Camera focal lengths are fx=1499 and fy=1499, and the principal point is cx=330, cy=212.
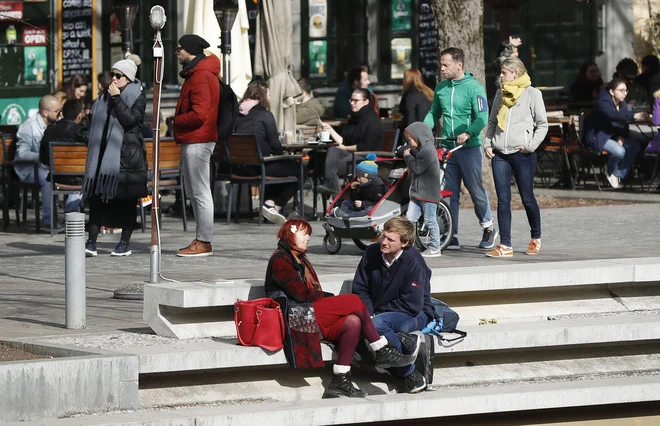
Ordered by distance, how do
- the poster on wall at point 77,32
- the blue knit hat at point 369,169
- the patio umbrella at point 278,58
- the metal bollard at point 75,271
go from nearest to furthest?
the metal bollard at point 75,271 < the blue knit hat at point 369,169 < the patio umbrella at point 278,58 < the poster on wall at point 77,32

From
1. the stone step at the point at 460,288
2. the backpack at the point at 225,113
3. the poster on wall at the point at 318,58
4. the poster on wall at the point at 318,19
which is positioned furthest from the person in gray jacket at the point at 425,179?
the poster on wall at the point at 318,19

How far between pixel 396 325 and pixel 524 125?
3.84 metres

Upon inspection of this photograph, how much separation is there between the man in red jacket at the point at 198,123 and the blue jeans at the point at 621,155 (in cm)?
773

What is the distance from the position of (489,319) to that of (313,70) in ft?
55.4

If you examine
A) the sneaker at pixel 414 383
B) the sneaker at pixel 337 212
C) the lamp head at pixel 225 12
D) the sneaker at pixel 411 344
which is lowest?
the sneaker at pixel 414 383

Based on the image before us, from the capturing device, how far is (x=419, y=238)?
12.5 m

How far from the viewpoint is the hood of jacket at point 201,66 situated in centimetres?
1243

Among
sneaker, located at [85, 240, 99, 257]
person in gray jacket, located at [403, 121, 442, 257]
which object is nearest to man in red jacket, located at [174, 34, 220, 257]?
sneaker, located at [85, 240, 99, 257]

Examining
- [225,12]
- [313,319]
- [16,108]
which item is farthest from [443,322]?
[16,108]

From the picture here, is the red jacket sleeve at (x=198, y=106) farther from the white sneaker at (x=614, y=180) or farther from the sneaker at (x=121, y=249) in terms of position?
the white sneaker at (x=614, y=180)

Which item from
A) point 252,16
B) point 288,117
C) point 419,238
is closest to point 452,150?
point 419,238

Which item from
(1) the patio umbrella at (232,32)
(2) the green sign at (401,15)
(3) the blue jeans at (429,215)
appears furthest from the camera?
(2) the green sign at (401,15)

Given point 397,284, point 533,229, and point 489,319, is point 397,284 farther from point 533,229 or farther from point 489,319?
point 533,229

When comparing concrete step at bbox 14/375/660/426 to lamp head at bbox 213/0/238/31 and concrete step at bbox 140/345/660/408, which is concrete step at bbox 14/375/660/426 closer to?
concrete step at bbox 140/345/660/408
